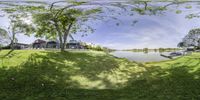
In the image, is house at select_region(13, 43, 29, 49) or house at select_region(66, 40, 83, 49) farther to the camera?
house at select_region(13, 43, 29, 49)

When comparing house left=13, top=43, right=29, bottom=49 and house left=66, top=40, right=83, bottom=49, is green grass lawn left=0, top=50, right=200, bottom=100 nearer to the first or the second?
house left=66, top=40, right=83, bottom=49

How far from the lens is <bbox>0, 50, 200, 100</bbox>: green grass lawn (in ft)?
50.4

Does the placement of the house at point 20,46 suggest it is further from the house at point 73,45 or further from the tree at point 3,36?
the house at point 73,45

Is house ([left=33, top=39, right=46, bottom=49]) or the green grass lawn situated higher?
house ([left=33, top=39, right=46, bottom=49])

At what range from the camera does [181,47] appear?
19.9 m

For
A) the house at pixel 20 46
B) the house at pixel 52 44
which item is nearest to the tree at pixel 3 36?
the house at pixel 20 46

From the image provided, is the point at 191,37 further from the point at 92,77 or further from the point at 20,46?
the point at 20,46

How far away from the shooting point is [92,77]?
1839 cm

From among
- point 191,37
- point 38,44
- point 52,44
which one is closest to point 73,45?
point 52,44

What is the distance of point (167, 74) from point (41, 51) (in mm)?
8456

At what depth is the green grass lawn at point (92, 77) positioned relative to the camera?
1535 cm

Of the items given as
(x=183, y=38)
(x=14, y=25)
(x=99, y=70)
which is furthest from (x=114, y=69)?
(x=14, y=25)

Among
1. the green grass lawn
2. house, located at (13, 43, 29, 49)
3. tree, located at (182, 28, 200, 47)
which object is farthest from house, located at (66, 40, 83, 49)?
tree, located at (182, 28, 200, 47)

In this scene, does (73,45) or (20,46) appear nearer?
(73,45)
